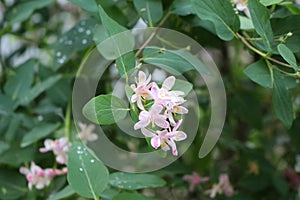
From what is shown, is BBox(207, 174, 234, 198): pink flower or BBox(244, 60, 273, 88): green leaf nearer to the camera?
BBox(244, 60, 273, 88): green leaf

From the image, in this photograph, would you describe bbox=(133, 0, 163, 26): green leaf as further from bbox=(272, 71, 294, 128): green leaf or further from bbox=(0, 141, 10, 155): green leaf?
bbox=(0, 141, 10, 155): green leaf

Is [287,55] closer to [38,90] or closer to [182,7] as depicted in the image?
[182,7]

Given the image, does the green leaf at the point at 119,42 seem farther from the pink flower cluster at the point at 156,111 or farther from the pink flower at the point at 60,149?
the pink flower at the point at 60,149

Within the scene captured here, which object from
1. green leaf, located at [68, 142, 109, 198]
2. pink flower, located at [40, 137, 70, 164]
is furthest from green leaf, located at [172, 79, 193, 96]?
pink flower, located at [40, 137, 70, 164]

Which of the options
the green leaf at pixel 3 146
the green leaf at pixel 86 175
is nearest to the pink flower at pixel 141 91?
the green leaf at pixel 86 175

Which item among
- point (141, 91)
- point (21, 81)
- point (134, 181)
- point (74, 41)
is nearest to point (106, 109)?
point (141, 91)

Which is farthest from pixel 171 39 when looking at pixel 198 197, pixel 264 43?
pixel 198 197

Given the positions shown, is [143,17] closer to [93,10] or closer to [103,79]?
[93,10]
